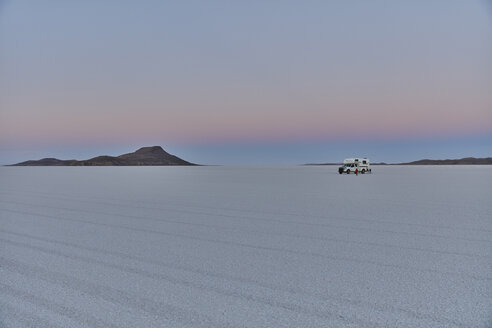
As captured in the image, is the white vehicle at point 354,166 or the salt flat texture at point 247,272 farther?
the white vehicle at point 354,166

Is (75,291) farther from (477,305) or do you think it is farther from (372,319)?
(477,305)

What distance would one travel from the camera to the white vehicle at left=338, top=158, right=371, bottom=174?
130 feet

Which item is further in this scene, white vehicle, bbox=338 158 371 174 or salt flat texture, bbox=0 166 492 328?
white vehicle, bbox=338 158 371 174

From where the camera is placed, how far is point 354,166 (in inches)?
1585

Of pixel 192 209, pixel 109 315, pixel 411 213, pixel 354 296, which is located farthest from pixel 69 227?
pixel 411 213

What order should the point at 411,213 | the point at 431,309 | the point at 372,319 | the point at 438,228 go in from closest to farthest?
the point at 372,319
the point at 431,309
the point at 438,228
the point at 411,213

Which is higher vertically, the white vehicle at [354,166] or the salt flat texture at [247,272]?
the white vehicle at [354,166]

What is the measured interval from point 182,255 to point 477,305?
378 cm

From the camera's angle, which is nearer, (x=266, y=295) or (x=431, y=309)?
(x=431, y=309)

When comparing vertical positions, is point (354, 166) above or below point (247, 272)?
above

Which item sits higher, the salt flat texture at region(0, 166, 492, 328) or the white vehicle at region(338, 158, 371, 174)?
the white vehicle at region(338, 158, 371, 174)

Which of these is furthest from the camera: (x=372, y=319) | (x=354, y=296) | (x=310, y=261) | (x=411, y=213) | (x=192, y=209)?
(x=192, y=209)

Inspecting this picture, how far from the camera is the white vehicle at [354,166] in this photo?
3950cm

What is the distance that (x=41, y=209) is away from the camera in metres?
11.2
